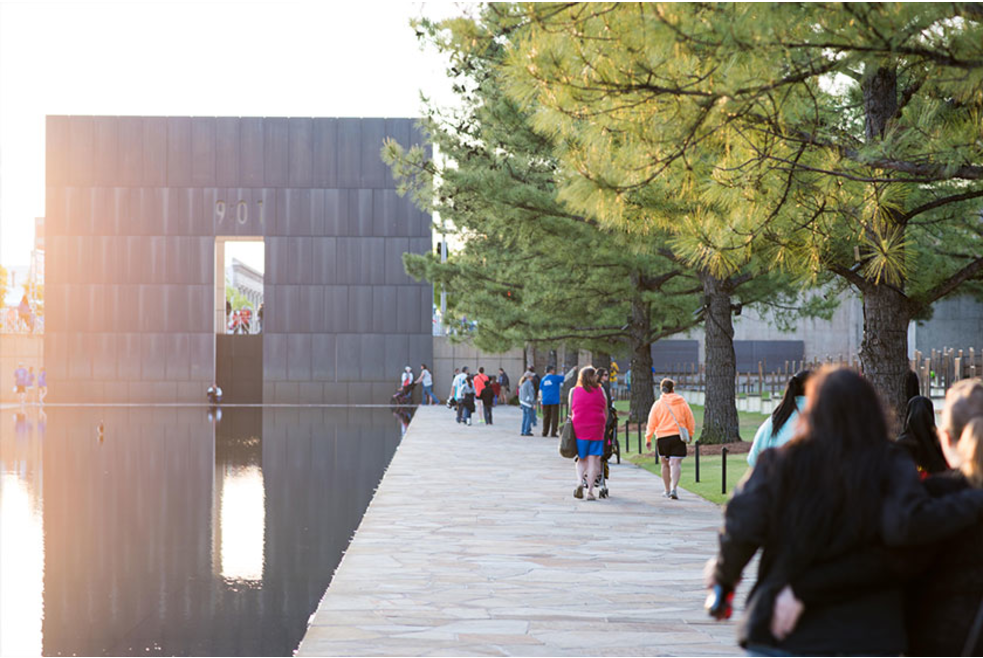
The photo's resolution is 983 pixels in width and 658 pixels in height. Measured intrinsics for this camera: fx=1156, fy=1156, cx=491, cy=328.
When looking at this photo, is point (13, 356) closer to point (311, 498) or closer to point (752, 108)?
point (311, 498)

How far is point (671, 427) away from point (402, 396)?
32.2 meters

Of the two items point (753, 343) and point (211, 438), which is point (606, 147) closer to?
point (211, 438)

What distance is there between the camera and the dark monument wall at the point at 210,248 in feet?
153

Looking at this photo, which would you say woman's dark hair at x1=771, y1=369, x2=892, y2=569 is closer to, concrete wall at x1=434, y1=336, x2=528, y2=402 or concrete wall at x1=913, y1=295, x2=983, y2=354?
concrete wall at x1=434, y1=336, x2=528, y2=402

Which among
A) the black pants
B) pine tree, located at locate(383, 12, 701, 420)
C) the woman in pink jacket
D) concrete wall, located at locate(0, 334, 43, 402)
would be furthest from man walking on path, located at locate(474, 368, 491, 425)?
concrete wall, located at locate(0, 334, 43, 402)

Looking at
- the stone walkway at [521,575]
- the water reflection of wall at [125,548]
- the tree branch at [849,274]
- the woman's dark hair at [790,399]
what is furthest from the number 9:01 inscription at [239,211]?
the woman's dark hair at [790,399]

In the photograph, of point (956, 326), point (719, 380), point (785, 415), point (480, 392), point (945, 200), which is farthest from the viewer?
point (956, 326)

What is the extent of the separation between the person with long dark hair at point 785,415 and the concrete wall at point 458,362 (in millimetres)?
40187

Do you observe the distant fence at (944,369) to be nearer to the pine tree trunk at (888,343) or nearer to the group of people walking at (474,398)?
the group of people walking at (474,398)

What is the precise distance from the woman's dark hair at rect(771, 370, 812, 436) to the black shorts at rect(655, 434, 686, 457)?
21.2 feet

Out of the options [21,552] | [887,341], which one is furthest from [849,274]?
[21,552]

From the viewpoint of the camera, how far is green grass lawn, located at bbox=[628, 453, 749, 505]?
14214 millimetres

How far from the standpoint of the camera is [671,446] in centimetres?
1323

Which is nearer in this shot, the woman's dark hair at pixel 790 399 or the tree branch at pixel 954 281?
the woman's dark hair at pixel 790 399
